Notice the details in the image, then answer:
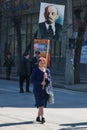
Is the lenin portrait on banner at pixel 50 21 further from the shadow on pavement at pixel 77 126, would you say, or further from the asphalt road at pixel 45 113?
the shadow on pavement at pixel 77 126

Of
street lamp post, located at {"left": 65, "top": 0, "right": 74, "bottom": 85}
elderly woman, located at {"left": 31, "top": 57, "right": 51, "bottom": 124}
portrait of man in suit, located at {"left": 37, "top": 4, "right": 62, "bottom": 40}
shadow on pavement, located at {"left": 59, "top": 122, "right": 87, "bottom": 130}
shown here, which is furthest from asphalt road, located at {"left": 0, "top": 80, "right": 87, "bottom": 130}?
street lamp post, located at {"left": 65, "top": 0, "right": 74, "bottom": 85}

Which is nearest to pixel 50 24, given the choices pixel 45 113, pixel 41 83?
pixel 45 113

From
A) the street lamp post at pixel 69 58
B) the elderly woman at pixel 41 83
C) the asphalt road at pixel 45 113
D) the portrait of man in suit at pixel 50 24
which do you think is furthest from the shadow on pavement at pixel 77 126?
the street lamp post at pixel 69 58

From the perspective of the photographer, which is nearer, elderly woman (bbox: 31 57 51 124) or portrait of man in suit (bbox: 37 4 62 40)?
elderly woman (bbox: 31 57 51 124)

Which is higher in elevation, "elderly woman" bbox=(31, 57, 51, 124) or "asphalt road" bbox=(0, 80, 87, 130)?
"elderly woman" bbox=(31, 57, 51, 124)

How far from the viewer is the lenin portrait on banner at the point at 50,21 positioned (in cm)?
2375

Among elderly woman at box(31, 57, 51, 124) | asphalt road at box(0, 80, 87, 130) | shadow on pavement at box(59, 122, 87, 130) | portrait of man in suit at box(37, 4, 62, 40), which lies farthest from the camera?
portrait of man in suit at box(37, 4, 62, 40)

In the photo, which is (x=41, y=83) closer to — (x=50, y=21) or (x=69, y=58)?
(x=50, y=21)

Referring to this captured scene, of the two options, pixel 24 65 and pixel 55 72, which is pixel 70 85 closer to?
pixel 24 65

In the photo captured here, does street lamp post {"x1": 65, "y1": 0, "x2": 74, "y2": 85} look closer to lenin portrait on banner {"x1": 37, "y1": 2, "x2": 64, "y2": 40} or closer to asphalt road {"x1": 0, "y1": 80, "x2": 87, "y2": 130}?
lenin portrait on banner {"x1": 37, "y1": 2, "x2": 64, "y2": 40}

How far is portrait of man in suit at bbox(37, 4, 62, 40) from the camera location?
23.7 metres

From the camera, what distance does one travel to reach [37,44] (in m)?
33.9

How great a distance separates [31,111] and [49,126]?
3147 mm

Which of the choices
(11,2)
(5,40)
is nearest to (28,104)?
(11,2)
